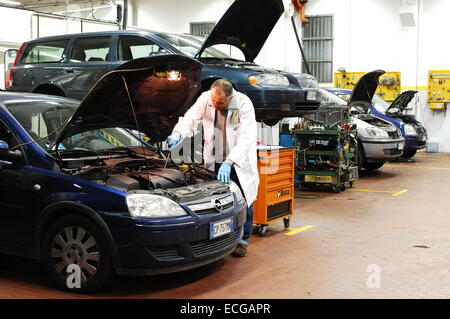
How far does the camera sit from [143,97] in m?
4.65

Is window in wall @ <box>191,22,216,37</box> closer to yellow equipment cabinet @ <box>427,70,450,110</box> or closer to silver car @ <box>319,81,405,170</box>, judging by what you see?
yellow equipment cabinet @ <box>427,70,450,110</box>

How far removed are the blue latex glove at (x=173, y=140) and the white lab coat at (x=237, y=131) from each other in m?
0.07

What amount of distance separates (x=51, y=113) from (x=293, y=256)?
8.52 ft

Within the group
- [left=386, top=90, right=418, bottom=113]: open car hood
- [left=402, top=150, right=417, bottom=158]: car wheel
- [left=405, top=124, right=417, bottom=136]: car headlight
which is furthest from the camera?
[left=402, top=150, right=417, bottom=158]: car wheel

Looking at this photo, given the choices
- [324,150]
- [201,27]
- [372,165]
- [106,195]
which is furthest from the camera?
[201,27]

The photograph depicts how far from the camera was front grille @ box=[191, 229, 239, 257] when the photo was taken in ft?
13.3

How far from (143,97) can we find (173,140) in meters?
0.52

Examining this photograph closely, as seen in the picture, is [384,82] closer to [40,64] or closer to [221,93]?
[40,64]

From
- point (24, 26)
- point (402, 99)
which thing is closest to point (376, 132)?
point (402, 99)

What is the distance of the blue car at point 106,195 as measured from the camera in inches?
151

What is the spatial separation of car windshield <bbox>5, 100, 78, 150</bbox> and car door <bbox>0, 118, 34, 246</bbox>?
18 centimetres

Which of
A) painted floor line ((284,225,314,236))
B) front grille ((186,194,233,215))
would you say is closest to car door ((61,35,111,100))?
painted floor line ((284,225,314,236))

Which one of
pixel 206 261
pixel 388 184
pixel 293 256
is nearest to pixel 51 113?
pixel 206 261

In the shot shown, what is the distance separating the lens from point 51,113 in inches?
191
